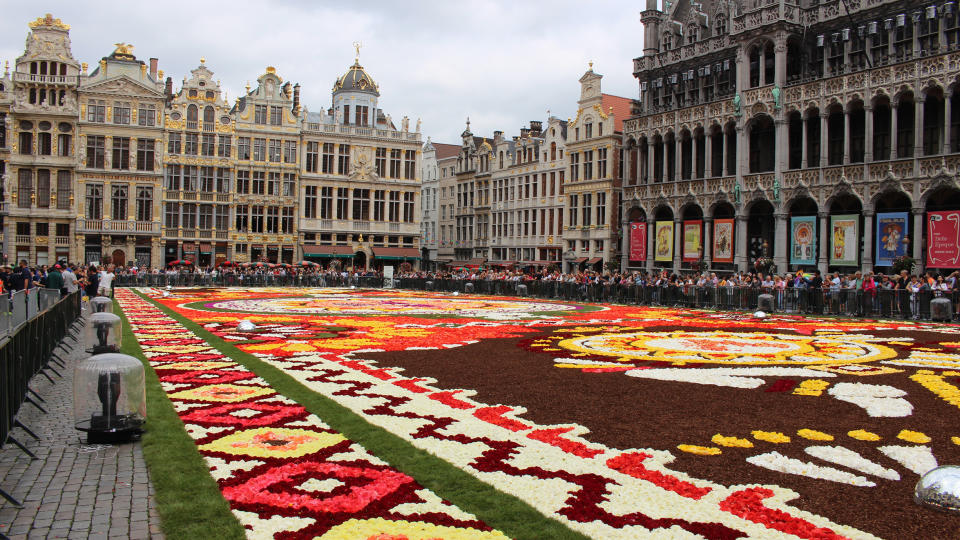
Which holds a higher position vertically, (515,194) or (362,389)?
(515,194)

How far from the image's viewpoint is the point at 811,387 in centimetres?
838

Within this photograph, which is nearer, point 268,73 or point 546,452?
point 546,452

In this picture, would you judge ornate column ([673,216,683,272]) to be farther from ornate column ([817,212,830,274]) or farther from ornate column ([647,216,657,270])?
ornate column ([817,212,830,274])

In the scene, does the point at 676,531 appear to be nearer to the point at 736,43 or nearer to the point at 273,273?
the point at 736,43

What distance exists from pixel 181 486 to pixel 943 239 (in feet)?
100.0

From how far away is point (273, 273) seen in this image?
42.4 m

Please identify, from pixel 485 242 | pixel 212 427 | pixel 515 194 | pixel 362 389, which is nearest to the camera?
pixel 212 427

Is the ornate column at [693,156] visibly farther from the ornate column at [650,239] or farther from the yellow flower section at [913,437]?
the yellow flower section at [913,437]

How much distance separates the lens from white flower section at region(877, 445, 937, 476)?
17.2 ft

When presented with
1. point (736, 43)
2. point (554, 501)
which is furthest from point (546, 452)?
point (736, 43)

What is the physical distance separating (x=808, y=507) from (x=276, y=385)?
19.6 feet

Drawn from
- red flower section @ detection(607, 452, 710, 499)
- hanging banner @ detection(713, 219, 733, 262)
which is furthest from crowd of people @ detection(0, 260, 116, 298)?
hanging banner @ detection(713, 219, 733, 262)

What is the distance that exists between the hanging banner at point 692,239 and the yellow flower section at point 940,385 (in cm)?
2989

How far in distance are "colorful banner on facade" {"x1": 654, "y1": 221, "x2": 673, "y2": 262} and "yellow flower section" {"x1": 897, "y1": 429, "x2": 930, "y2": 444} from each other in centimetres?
3533
